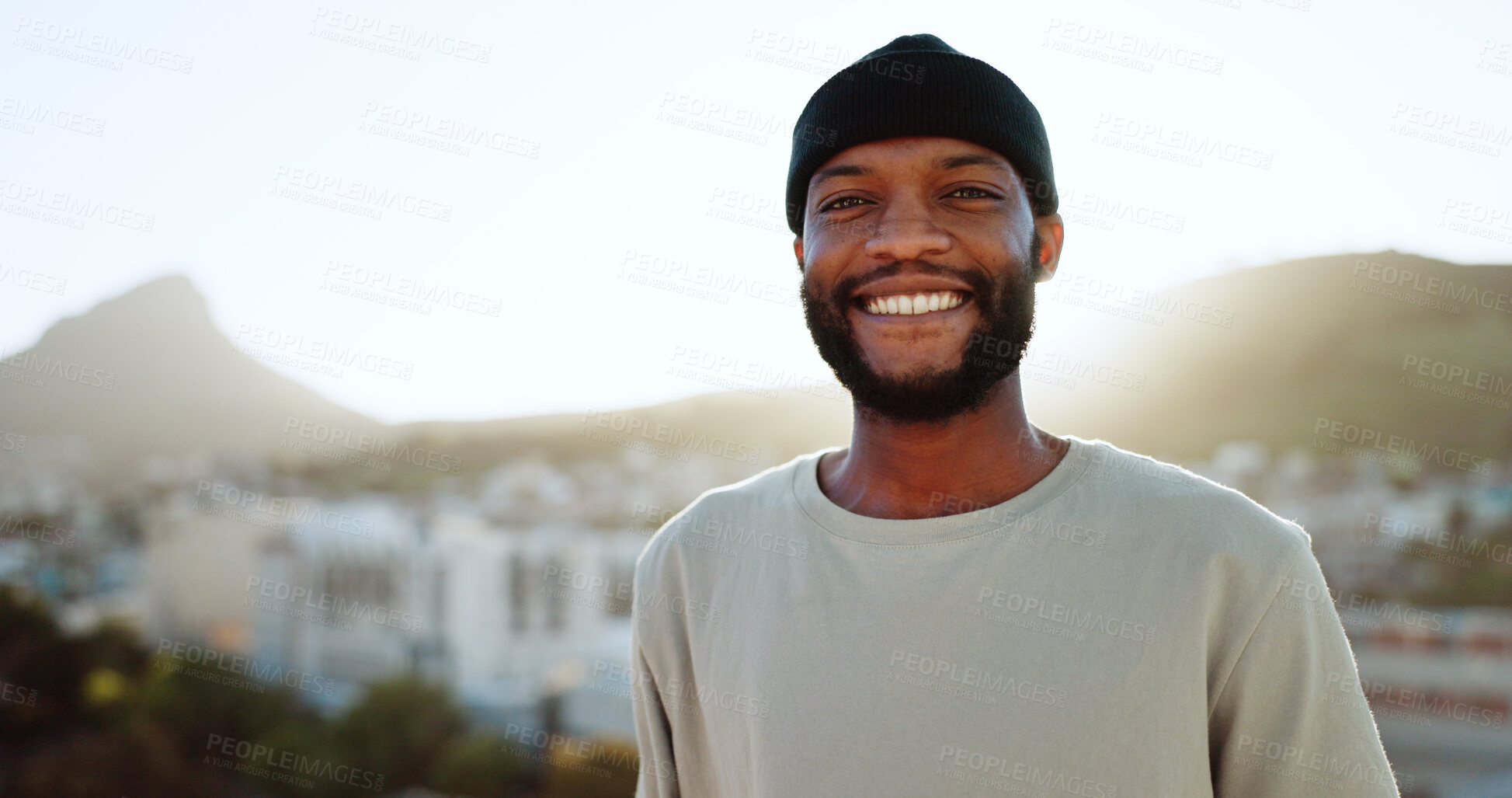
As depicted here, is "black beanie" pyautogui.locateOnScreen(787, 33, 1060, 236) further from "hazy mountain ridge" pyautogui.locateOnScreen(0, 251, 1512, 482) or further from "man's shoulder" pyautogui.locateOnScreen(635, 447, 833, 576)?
"hazy mountain ridge" pyautogui.locateOnScreen(0, 251, 1512, 482)

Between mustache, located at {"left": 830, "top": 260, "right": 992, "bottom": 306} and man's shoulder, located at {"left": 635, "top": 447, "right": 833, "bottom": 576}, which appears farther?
man's shoulder, located at {"left": 635, "top": 447, "right": 833, "bottom": 576}

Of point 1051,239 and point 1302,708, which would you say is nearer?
point 1302,708

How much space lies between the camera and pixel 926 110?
5.54 ft

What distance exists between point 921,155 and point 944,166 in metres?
0.05

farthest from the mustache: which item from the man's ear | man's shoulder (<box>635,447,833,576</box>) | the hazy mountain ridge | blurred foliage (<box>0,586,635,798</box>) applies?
the hazy mountain ridge

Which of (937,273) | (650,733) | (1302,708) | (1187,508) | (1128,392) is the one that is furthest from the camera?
(1128,392)

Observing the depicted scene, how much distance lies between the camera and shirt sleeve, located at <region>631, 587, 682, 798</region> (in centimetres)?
178

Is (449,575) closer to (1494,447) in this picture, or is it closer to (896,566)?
(896,566)

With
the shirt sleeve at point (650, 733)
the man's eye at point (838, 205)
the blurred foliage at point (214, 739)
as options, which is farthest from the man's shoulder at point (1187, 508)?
the blurred foliage at point (214, 739)

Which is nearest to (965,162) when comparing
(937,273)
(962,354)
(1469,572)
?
(937,273)

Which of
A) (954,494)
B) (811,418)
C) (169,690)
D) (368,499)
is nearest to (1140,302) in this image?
(954,494)

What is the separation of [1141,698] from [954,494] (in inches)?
17.3

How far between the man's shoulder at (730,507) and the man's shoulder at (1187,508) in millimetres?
553

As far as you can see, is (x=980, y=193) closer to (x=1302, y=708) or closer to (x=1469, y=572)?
(x=1302, y=708)
